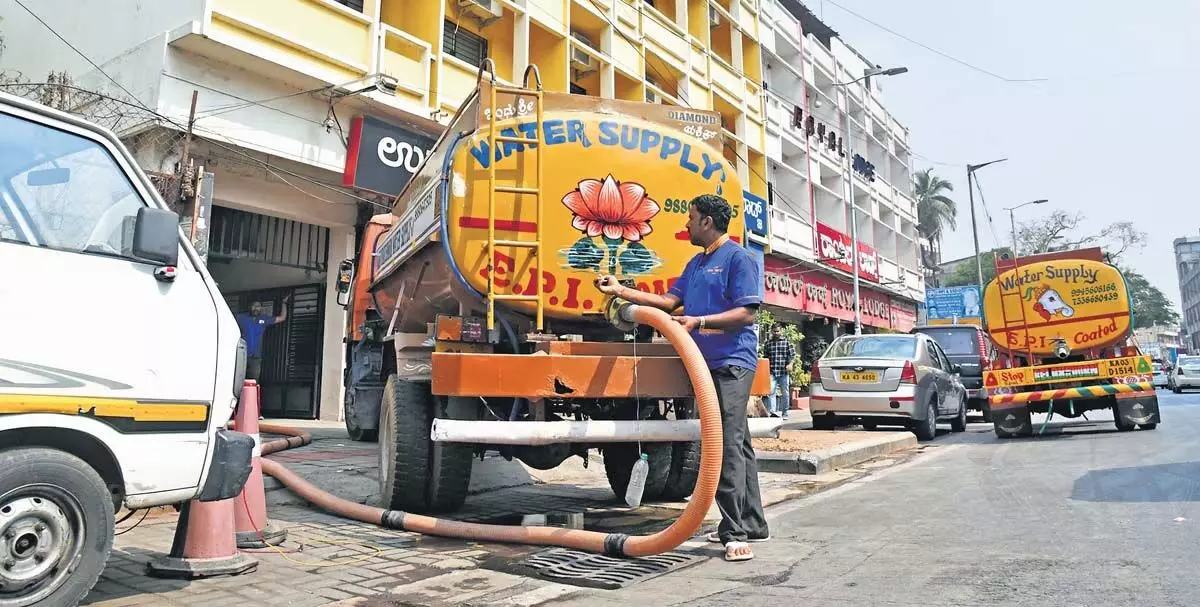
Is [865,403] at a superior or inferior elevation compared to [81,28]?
inferior

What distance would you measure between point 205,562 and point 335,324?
31.7 feet

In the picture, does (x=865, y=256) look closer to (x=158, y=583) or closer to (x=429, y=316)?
(x=429, y=316)

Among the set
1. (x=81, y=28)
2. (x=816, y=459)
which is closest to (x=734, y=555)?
(x=816, y=459)

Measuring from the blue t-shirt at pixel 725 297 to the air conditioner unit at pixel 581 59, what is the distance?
13560mm

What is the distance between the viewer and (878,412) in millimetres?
10648

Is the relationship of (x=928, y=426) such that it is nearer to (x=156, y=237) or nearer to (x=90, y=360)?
(x=156, y=237)

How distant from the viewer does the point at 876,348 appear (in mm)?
11250

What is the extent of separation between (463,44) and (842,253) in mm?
16539

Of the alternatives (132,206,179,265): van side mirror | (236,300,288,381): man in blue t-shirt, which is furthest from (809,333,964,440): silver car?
(132,206,179,265): van side mirror

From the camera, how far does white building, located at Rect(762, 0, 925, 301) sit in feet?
83.2

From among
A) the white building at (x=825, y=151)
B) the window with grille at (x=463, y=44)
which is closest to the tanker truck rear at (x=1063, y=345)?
the window with grille at (x=463, y=44)

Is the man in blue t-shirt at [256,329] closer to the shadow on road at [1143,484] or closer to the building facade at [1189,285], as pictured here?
the shadow on road at [1143,484]

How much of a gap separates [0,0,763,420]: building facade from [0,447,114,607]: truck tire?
7.23 metres

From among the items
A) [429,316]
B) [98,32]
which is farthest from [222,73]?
[429,316]
